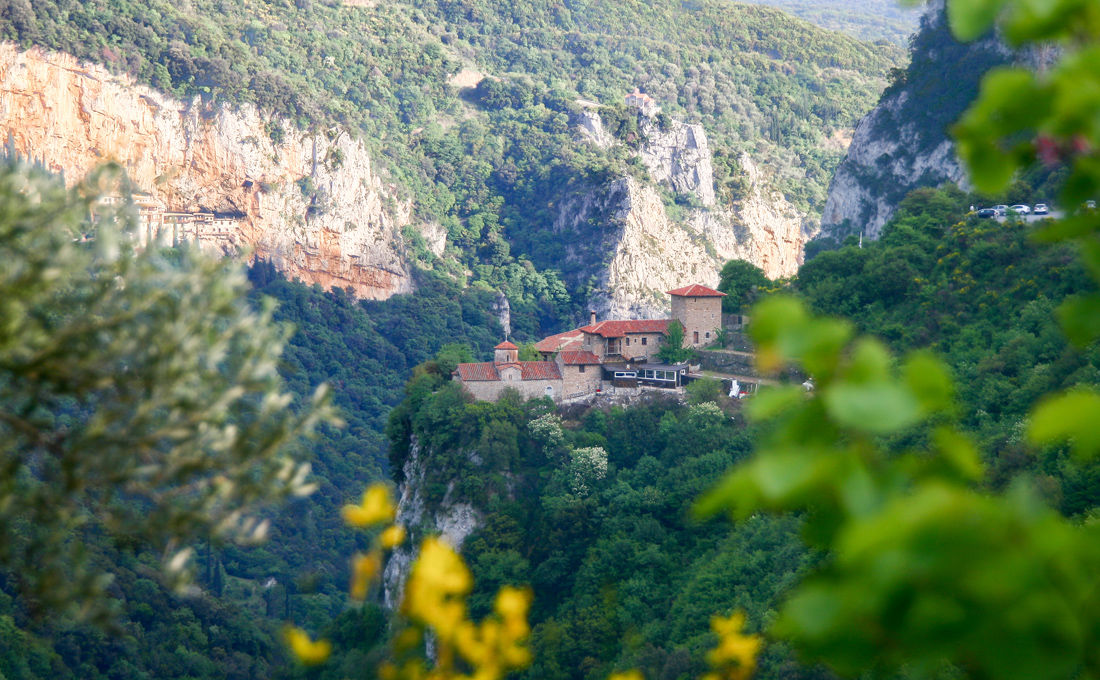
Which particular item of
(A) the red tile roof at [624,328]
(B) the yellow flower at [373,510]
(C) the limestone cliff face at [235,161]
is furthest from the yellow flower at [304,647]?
(C) the limestone cliff face at [235,161]

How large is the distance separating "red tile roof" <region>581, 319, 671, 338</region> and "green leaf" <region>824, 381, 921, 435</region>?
3577 cm

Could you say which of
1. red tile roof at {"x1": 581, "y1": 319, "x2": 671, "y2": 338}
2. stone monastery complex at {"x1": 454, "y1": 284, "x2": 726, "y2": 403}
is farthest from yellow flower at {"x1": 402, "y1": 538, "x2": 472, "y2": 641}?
red tile roof at {"x1": 581, "y1": 319, "x2": 671, "y2": 338}

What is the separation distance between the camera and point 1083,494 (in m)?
20.4

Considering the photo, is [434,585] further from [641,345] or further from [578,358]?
[641,345]

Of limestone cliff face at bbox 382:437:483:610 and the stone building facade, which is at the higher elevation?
the stone building facade

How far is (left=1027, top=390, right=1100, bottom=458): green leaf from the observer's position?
1.92 meters

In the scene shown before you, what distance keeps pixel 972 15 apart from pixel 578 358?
3558 centimetres

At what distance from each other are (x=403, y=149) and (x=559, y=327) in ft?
97.2

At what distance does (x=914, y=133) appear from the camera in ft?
190

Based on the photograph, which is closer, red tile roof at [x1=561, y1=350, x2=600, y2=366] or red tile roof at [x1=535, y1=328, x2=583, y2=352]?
red tile roof at [x1=561, y1=350, x2=600, y2=366]

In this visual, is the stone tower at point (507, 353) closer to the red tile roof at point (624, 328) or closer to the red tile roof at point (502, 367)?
the red tile roof at point (502, 367)

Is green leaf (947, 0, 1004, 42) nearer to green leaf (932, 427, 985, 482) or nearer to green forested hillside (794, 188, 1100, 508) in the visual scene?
green leaf (932, 427, 985, 482)

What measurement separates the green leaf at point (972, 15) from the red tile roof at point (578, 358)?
3535cm

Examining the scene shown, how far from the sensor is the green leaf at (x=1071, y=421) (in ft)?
6.29
